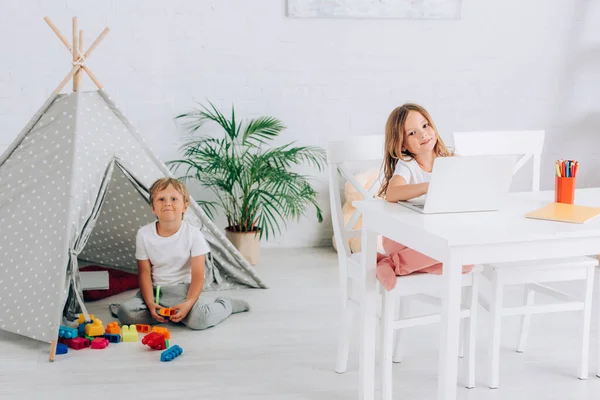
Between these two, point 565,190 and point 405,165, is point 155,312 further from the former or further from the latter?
point 565,190

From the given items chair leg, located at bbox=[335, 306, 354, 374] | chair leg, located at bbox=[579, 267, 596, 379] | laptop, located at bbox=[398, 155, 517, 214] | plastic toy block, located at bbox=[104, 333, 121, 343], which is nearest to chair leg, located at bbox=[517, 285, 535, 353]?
chair leg, located at bbox=[579, 267, 596, 379]

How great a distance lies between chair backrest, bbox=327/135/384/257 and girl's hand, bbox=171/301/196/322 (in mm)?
777

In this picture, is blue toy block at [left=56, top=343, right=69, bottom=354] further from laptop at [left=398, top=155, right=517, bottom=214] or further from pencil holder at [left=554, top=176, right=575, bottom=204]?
pencil holder at [left=554, top=176, right=575, bottom=204]

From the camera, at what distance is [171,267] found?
3.33 metres

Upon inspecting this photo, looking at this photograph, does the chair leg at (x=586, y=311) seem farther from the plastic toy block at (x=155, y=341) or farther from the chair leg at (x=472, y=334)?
the plastic toy block at (x=155, y=341)

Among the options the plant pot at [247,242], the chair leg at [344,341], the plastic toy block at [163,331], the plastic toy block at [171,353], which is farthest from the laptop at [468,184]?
the plant pot at [247,242]

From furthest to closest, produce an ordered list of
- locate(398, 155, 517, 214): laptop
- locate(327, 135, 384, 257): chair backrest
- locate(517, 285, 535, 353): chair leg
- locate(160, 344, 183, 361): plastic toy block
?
1. locate(517, 285, 535, 353): chair leg
2. locate(160, 344, 183, 361): plastic toy block
3. locate(327, 135, 384, 257): chair backrest
4. locate(398, 155, 517, 214): laptop

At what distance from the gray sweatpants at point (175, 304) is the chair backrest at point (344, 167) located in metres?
0.74

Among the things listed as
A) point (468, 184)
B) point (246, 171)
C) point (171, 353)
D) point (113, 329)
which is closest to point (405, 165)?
point (468, 184)

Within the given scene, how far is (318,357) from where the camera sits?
291 centimetres

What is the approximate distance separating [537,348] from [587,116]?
2156 mm

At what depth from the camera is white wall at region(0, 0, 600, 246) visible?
13.5 ft

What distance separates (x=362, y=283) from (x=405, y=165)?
38 centimetres

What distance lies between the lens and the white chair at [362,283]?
2.45 m
